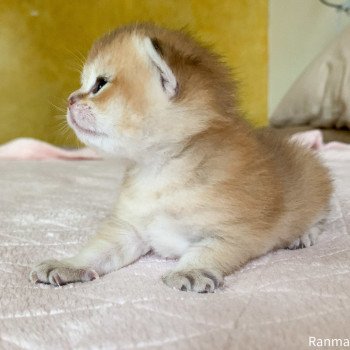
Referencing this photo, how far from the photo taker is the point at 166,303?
67 cm

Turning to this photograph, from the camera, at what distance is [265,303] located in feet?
2.15

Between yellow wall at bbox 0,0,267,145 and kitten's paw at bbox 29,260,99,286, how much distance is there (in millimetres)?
2111

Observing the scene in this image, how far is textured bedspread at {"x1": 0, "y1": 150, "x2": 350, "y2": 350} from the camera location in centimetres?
57

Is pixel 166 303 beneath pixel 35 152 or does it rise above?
above

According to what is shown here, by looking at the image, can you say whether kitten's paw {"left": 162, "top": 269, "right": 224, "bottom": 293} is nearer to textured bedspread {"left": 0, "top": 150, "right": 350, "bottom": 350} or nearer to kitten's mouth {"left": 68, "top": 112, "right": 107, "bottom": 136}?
textured bedspread {"left": 0, "top": 150, "right": 350, "bottom": 350}

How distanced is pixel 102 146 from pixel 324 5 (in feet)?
6.36

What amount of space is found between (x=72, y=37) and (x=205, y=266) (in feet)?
7.77

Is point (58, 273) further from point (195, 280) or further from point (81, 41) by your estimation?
point (81, 41)

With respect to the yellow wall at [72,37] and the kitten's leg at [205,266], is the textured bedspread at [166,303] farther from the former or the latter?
the yellow wall at [72,37]

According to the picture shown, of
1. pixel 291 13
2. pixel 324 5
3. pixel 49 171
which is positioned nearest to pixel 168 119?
pixel 49 171

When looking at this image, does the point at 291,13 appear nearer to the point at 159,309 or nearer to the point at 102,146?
the point at 102,146

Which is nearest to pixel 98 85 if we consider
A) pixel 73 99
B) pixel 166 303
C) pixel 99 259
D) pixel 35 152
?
pixel 73 99

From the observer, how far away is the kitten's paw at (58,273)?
79 centimetres

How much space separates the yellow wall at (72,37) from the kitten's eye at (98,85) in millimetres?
2021
